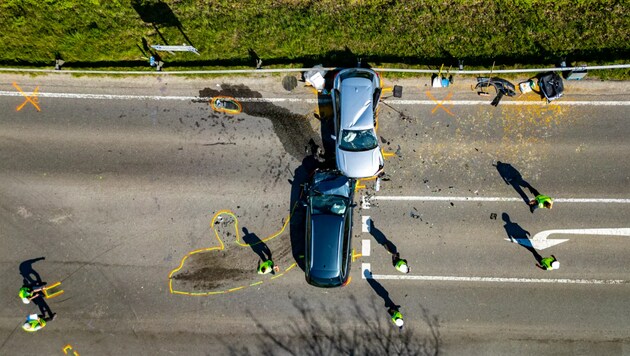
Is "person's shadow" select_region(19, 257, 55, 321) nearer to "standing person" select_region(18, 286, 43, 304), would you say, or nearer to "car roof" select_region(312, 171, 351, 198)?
"standing person" select_region(18, 286, 43, 304)

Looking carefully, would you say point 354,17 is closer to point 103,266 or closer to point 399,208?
point 399,208

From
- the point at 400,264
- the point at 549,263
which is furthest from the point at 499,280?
the point at 400,264

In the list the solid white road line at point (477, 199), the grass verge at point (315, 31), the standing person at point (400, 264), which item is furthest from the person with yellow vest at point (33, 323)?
the standing person at point (400, 264)

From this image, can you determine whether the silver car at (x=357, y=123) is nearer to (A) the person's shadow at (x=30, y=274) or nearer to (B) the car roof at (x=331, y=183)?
(B) the car roof at (x=331, y=183)

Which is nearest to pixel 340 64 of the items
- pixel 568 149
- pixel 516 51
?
pixel 516 51

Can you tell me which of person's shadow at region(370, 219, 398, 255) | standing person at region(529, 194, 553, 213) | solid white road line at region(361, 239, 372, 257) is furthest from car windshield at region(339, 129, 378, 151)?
standing person at region(529, 194, 553, 213)

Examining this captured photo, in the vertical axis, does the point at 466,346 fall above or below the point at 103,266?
below
